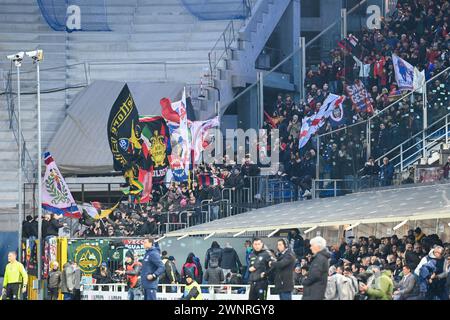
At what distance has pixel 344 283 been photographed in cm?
2608

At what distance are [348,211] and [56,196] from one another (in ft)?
39.5

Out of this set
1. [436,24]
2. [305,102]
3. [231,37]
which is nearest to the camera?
[436,24]

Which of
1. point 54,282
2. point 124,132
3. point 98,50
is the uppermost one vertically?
point 98,50

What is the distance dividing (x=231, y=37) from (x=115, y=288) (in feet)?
61.6

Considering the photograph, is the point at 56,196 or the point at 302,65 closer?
the point at 56,196

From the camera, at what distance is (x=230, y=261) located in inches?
1427

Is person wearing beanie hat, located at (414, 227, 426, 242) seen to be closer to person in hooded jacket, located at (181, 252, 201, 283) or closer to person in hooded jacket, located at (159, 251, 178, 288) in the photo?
person in hooded jacket, located at (159, 251, 178, 288)

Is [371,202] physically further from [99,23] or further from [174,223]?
[99,23]

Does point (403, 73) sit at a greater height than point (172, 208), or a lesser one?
greater

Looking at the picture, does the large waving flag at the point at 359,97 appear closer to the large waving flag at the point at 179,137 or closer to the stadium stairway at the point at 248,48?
the large waving flag at the point at 179,137

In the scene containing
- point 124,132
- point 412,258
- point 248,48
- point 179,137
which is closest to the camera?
point 412,258

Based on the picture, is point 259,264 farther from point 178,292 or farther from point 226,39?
point 226,39

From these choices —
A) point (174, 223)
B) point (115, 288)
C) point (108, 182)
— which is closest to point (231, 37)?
point (108, 182)

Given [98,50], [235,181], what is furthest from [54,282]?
[98,50]
